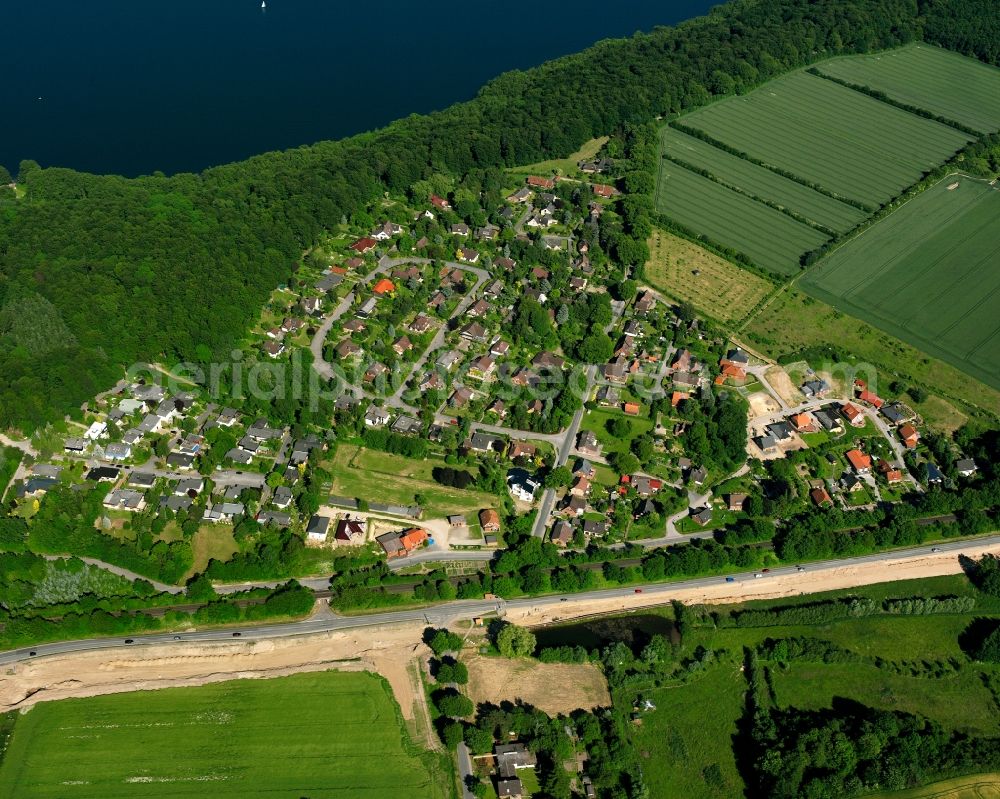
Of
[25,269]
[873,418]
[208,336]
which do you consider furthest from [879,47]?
[25,269]

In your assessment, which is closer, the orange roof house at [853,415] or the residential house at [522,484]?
the residential house at [522,484]

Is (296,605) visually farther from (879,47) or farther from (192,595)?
(879,47)

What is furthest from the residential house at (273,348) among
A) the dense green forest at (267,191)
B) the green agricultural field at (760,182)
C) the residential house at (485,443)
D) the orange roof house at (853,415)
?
the green agricultural field at (760,182)

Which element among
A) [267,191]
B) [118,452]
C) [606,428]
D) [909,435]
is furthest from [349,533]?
[267,191]

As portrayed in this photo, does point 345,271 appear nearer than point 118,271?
No

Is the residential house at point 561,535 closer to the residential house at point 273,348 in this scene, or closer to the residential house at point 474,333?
the residential house at point 474,333

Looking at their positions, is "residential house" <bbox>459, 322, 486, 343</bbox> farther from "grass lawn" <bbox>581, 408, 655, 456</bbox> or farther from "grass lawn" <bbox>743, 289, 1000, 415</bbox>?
"grass lawn" <bbox>743, 289, 1000, 415</bbox>

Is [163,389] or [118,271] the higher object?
[118,271]
